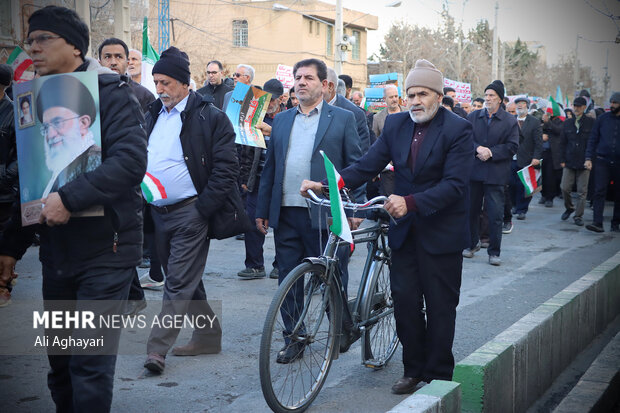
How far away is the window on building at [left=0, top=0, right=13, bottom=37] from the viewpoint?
2136 cm

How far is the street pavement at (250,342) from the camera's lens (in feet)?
15.4

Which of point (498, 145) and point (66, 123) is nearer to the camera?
point (66, 123)

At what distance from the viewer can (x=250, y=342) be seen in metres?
6.06

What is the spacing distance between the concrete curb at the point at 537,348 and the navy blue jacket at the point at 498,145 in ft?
12.4

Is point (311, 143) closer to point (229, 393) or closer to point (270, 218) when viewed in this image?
point (270, 218)

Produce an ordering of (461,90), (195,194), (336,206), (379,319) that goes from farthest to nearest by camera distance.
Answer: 1. (461,90)
2. (195,194)
3. (379,319)
4. (336,206)

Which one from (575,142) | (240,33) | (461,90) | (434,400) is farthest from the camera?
(240,33)

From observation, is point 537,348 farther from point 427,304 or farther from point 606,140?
point 606,140

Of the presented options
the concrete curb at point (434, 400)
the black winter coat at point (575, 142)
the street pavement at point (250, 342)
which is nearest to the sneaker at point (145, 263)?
the street pavement at point (250, 342)

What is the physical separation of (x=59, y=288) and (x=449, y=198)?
238cm

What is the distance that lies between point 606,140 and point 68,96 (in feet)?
39.4

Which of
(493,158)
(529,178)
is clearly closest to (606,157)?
(529,178)

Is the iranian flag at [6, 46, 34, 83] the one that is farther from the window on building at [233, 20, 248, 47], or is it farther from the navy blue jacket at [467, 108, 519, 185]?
the window on building at [233, 20, 248, 47]

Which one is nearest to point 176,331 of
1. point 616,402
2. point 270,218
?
point 270,218
